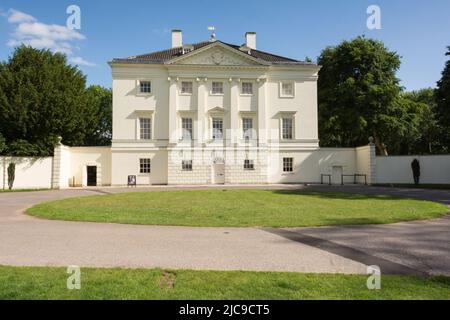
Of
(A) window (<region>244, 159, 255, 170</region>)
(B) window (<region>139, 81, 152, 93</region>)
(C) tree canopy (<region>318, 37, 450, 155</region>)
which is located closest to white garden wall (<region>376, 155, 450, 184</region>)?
(C) tree canopy (<region>318, 37, 450, 155</region>)

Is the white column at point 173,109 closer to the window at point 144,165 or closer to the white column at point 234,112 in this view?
the window at point 144,165

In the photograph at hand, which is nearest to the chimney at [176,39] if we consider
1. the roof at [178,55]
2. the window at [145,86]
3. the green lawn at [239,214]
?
the roof at [178,55]

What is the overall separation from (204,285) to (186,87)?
3361 cm

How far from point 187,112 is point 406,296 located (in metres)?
33.4

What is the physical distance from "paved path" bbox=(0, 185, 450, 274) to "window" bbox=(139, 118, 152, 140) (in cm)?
2536

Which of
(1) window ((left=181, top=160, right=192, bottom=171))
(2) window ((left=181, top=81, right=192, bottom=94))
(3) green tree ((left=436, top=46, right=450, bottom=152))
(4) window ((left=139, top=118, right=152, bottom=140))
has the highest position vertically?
(2) window ((left=181, top=81, right=192, bottom=94))

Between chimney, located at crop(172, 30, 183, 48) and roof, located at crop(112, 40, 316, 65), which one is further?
chimney, located at crop(172, 30, 183, 48)

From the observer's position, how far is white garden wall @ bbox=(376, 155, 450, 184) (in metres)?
34.8

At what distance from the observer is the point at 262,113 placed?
123 ft

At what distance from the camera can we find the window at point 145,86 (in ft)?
121

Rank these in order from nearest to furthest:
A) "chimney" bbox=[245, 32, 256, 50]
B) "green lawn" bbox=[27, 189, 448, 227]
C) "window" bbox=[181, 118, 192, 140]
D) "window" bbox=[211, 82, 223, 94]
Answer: "green lawn" bbox=[27, 189, 448, 227]
"window" bbox=[181, 118, 192, 140]
"window" bbox=[211, 82, 223, 94]
"chimney" bbox=[245, 32, 256, 50]

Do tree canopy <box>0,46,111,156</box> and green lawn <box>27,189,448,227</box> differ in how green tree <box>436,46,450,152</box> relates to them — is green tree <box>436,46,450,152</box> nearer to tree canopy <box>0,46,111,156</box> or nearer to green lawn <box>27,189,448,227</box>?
green lawn <box>27,189,448,227</box>

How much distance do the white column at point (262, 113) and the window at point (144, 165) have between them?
467 inches

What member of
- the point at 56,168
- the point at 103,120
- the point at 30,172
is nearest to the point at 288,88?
the point at 56,168
